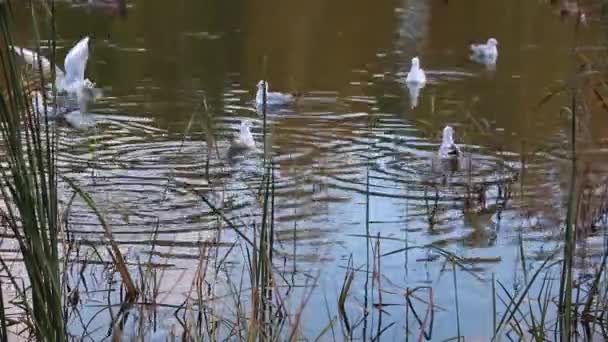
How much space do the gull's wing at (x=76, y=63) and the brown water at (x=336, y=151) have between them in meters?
0.34

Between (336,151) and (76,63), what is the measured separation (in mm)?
3789

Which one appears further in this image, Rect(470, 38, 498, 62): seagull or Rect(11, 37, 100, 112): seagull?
Rect(470, 38, 498, 62): seagull

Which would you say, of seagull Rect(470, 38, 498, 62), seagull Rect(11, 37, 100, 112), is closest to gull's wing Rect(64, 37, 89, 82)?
seagull Rect(11, 37, 100, 112)

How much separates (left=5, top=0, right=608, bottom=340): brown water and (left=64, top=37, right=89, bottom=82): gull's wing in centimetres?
34

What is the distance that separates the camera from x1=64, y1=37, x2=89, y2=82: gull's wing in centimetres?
973

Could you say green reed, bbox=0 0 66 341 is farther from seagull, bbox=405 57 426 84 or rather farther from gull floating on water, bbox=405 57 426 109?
seagull, bbox=405 57 426 84

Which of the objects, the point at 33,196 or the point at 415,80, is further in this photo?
the point at 415,80

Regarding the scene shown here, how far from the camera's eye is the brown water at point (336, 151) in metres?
4.57

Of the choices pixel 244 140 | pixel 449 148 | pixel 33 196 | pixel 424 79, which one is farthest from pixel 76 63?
pixel 33 196

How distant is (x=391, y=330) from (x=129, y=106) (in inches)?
214

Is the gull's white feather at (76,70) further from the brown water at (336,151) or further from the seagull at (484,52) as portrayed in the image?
the seagull at (484,52)

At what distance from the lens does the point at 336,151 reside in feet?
23.5

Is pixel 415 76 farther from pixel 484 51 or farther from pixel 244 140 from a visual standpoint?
pixel 244 140

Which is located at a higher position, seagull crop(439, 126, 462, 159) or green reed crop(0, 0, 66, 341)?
green reed crop(0, 0, 66, 341)
